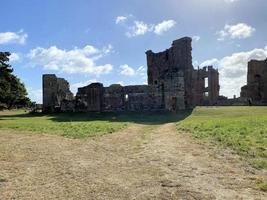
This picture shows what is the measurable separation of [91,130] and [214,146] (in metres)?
9.31

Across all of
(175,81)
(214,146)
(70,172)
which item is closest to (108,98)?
(175,81)

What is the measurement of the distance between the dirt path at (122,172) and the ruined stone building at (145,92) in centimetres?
2624

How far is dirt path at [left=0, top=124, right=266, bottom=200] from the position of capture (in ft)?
30.8

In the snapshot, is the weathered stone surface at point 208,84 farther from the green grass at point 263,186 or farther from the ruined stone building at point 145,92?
the green grass at point 263,186

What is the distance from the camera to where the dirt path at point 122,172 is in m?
9.38

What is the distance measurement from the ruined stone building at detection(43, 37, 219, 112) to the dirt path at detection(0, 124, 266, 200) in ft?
86.1

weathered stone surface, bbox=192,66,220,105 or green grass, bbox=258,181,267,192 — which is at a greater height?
weathered stone surface, bbox=192,66,220,105

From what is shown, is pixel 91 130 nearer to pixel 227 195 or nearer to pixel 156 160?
pixel 156 160

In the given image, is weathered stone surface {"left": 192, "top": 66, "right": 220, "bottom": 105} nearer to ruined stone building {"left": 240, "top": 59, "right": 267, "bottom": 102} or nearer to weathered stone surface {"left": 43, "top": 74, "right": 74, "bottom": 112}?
ruined stone building {"left": 240, "top": 59, "right": 267, "bottom": 102}

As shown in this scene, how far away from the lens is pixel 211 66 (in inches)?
2522

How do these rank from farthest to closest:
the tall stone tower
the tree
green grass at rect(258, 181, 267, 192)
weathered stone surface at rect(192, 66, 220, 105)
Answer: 1. weathered stone surface at rect(192, 66, 220, 105)
2. the tall stone tower
3. the tree
4. green grass at rect(258, 181, 267, 192)

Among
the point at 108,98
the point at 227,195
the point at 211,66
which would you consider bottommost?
the point at 227,195

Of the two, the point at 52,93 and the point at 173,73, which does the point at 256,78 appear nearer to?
the point at 173,73

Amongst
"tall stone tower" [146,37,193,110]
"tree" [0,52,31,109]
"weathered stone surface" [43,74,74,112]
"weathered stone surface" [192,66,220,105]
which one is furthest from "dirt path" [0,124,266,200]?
"weathered stone surface" [192,66,220,105]
